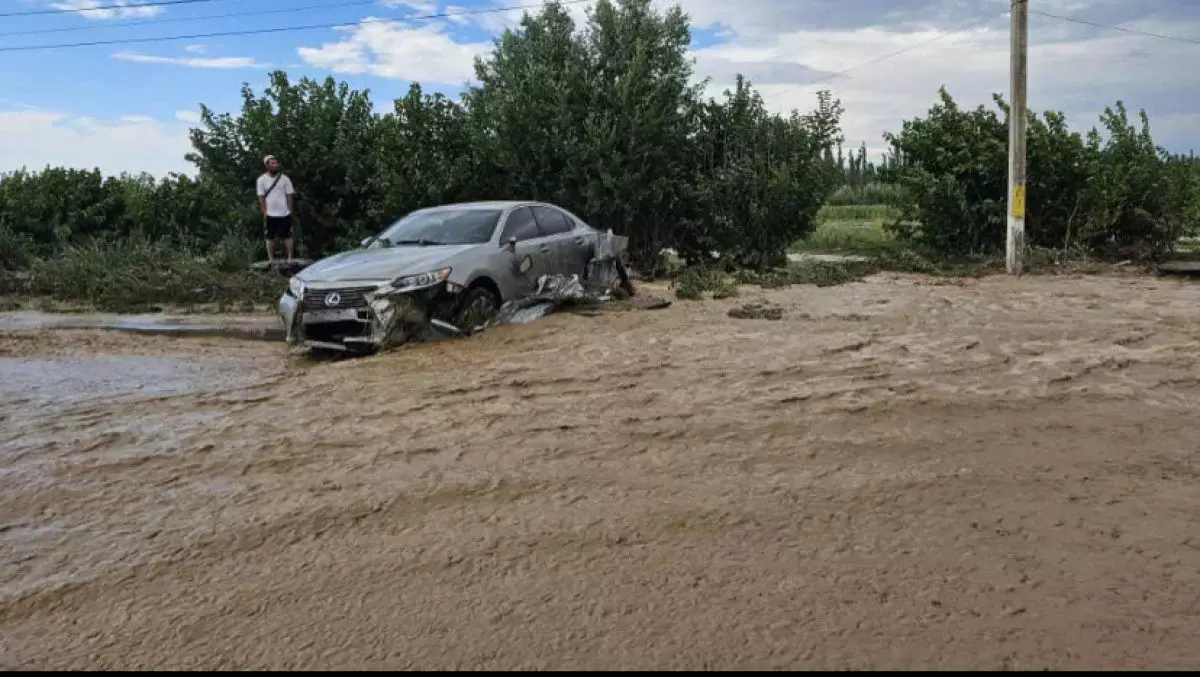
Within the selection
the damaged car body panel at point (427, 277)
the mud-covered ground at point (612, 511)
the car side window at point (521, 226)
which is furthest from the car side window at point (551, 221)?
the mud-covered ground at point (612, 511)

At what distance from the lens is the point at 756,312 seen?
1104 cm

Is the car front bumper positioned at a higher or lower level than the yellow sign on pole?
lower

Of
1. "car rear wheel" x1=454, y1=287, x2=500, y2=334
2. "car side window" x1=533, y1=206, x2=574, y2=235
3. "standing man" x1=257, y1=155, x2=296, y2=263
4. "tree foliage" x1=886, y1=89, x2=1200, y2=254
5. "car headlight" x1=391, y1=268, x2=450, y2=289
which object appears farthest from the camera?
"tree foliage" x1=886, y1=89, x2=1200, y2=254

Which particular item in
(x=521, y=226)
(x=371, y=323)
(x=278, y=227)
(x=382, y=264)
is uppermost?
(x=278, y=227)

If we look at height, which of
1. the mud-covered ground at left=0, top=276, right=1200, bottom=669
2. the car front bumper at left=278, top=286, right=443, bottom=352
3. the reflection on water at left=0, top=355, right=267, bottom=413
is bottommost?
Answer: the mud-covered ground at left=0, top=276, right=1200, bottom=669

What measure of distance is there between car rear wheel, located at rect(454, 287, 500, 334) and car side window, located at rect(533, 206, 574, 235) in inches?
63.5

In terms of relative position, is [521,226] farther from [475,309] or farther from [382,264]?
[382,264]

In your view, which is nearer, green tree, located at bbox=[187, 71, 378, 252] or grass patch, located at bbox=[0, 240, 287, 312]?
grass patch, located at bbox=[0, 240, 287, 312]

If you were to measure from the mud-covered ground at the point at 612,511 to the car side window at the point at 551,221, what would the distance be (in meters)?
3.11

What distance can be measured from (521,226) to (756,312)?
2.88 meters

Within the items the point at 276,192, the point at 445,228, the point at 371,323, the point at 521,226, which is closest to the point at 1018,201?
the point at 521,226

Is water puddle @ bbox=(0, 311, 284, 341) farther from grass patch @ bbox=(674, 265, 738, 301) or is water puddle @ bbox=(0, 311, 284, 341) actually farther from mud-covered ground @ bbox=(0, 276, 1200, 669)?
grass patch @ bbox=(674, 265, 738, 301)

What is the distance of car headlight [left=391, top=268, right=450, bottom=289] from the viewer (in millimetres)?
8852

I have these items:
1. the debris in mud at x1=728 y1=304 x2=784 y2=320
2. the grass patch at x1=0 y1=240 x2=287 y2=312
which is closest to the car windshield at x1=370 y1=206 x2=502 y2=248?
the debris in mud at x1=728 y1=304 x2=784 y2=320
